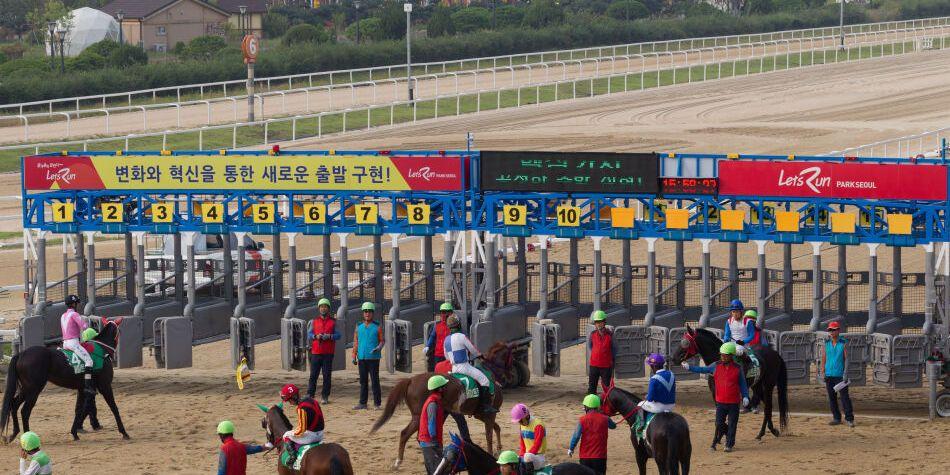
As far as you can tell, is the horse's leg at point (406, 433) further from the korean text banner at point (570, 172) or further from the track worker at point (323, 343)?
the korean text banner at point (570, 172)

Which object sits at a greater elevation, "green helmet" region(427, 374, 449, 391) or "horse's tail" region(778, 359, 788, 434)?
"green helmet" region(427, 374, 449, 391)

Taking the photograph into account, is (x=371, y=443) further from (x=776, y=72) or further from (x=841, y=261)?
(x=776, y=72)

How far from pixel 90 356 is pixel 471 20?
160 feet

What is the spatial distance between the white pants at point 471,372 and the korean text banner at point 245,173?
3.32m

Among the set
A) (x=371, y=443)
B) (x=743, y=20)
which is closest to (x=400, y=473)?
(x=371, y=443)

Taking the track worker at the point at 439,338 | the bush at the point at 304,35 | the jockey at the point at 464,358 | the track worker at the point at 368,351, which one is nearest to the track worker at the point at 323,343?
the track worker at the point at 368,351

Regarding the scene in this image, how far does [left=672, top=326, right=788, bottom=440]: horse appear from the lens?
1459cm

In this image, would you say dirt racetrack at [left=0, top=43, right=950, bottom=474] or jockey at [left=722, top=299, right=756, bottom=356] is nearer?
dirt racetrack at [left=0, top=43, right=950, bottom=474]

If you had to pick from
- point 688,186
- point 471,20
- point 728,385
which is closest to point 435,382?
point 728,385

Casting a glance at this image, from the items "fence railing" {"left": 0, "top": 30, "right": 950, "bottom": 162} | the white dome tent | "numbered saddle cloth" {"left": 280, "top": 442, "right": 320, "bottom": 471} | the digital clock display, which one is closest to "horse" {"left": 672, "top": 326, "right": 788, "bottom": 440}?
the digital clock display

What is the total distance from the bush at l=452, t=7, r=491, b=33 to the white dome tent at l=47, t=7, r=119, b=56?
40.9 ft

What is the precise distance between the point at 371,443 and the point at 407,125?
25208 millimetres

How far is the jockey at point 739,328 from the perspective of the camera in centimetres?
1534

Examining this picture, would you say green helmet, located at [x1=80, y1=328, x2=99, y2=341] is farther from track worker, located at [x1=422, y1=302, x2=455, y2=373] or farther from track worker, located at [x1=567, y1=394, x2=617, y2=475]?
track worker, located at [x1=567, y1=394, x2=617, y2=475]
